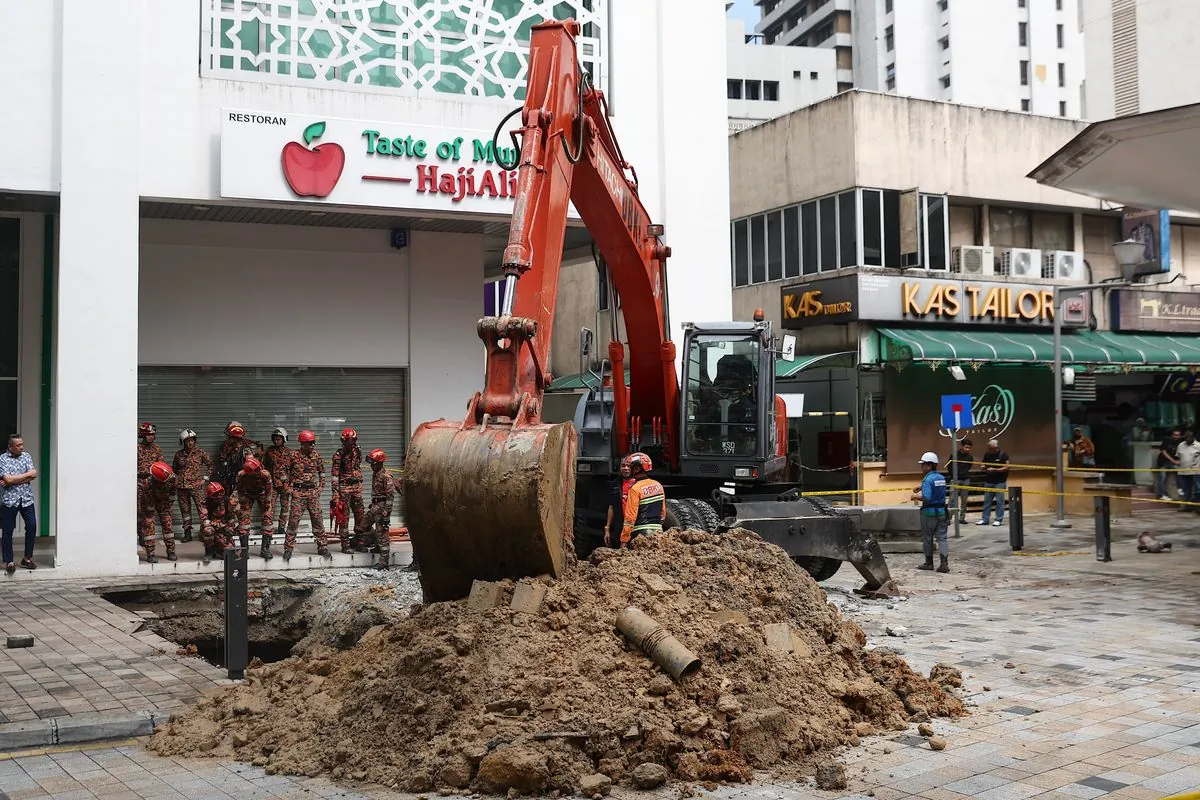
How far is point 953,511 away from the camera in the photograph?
2053 cm

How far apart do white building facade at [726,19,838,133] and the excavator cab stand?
54.2m

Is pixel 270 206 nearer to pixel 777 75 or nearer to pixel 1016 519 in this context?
pixel 1016 519

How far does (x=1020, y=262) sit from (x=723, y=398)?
52.3 ft

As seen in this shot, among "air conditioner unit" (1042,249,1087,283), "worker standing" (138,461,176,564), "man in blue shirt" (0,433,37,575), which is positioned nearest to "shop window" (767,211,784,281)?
"air conditioner unit" (1042,249,1087,283)

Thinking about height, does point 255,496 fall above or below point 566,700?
above

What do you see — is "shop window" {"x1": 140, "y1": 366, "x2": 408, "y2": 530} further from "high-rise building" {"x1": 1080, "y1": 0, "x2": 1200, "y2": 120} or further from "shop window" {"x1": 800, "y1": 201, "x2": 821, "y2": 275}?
"high-rise building" {"x1": 1080, "y1": 0, "x2": 1200, "y2": 120}

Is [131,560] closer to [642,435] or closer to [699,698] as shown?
[642,435]

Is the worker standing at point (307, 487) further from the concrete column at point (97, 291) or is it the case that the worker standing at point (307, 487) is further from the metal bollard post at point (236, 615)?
the metal bollard post at point (236, 615)

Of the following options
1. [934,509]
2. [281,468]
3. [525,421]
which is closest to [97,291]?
[281,468]

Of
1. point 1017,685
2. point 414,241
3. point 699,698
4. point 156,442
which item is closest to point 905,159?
point 414,241

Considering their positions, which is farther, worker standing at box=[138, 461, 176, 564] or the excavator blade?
worker standing at box=[138, 461, 176, 564]

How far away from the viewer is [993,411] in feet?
83.3

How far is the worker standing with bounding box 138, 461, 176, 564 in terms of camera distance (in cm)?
1498

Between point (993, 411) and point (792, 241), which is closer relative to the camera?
point (993, 411)
